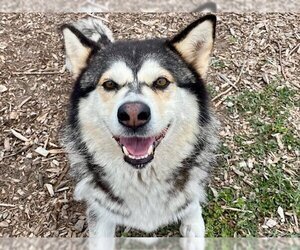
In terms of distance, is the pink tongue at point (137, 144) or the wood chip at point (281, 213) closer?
the pink tongue at point (137, 144)

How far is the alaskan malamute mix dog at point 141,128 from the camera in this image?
2.80m

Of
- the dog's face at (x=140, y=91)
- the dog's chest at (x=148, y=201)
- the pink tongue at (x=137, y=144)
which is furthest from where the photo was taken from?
the dog's chest at (x=148, y=201)

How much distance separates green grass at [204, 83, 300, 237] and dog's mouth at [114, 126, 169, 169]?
3.90 ft

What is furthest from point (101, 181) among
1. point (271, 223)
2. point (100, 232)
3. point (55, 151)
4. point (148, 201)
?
point (271, 223)

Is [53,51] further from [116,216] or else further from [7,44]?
[116,216]

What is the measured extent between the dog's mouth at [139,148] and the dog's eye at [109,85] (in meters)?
0.32

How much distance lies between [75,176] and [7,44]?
209 cm

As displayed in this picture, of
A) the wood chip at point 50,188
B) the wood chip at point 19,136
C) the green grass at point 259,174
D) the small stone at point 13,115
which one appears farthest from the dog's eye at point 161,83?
the small stone at point 13,115

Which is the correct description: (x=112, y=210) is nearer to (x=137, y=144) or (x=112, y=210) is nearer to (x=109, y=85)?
(x=137, y=144)

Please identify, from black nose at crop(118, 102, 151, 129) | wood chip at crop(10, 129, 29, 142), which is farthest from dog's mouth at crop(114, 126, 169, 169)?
wood chip at crop(10, 129, 29, 142)

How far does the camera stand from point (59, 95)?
14.8 feet

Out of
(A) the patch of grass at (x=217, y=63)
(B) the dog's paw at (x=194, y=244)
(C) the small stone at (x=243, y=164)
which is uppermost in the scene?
(A) the patch of grass at (x=217, y=63)

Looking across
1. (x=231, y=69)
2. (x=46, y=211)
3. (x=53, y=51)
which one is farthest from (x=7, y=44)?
(x=231, y=69)

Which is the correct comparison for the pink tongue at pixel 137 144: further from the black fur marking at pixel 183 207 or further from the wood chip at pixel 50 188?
the wood chip at pixel 50 188
